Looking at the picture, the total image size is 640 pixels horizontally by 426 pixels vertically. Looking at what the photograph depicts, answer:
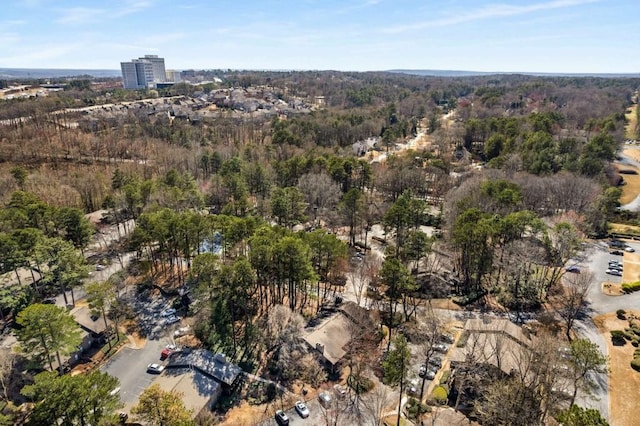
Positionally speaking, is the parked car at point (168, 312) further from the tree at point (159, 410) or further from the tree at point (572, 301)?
the tree at point (572, 301)

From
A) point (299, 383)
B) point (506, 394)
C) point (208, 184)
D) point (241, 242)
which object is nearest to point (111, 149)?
point (208, 184)

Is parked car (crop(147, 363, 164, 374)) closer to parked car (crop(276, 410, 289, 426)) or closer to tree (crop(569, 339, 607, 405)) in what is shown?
parked car (crop(276, 410, 289, 426))

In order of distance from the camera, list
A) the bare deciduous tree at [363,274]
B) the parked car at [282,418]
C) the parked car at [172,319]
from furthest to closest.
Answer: the bare deciduous tree at [363,274]
the parked car at [172,319]
the parked car at [282,418]

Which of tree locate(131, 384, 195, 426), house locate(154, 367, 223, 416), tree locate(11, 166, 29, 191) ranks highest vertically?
tree locate(11, 166, 29, 191)

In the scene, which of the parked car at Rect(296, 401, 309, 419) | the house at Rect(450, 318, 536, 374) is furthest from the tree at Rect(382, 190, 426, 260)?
the parked car at Rect(296, 401, 309, 419)

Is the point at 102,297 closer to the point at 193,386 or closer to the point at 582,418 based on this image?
the point at 193,386

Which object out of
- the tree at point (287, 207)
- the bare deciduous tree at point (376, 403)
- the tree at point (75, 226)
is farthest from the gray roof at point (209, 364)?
the tree at point (287, 207)
